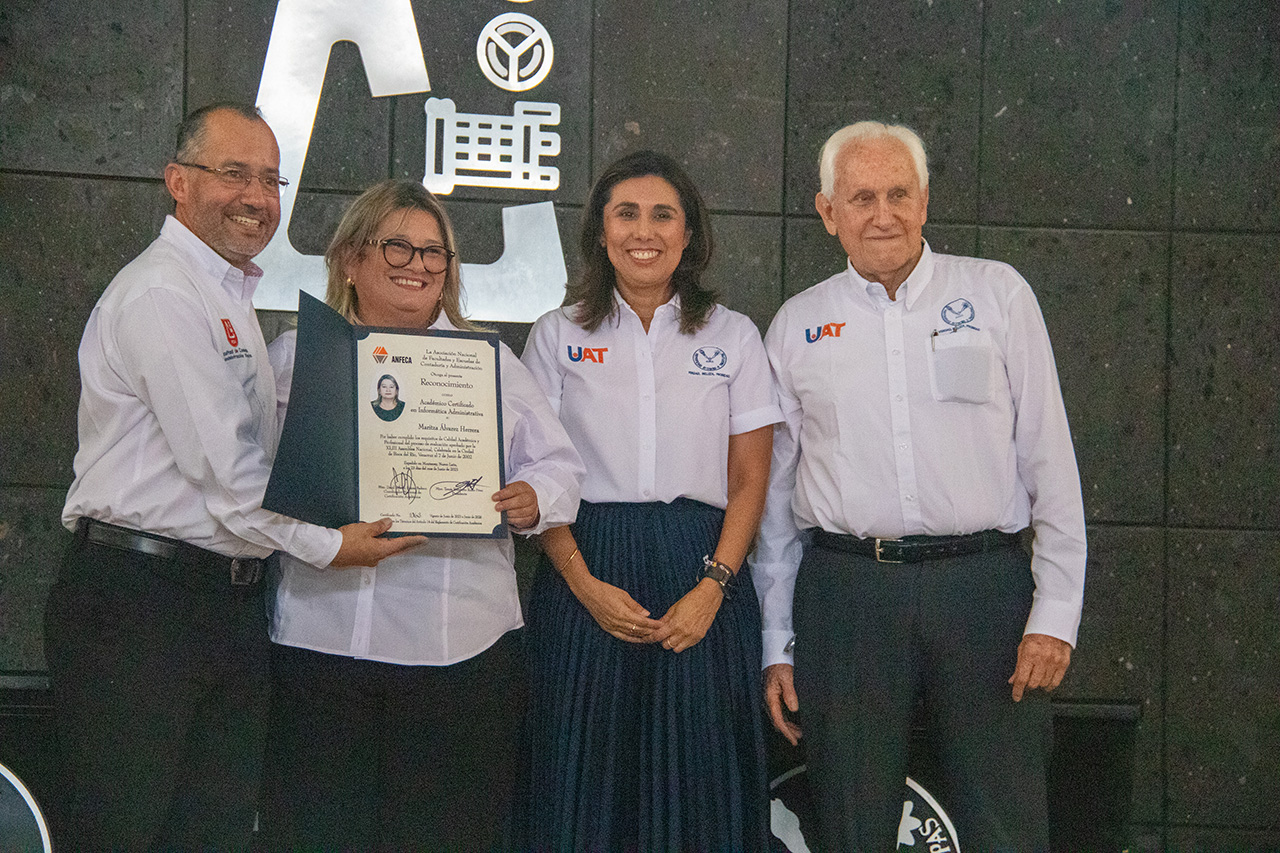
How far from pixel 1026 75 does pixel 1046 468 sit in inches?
65.1

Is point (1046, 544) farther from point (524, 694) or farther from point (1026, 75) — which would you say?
point (1026, 75)

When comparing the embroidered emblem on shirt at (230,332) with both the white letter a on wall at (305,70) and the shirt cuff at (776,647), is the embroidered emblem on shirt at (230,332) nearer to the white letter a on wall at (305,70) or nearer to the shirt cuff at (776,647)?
the white letter a on wall at (305,70)

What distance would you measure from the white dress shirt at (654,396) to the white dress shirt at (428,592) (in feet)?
0.56

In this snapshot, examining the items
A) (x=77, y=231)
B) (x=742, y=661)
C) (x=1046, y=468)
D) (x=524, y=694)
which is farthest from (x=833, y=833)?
(x=77, y=231)

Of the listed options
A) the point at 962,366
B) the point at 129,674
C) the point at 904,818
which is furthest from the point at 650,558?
the point at 129,674

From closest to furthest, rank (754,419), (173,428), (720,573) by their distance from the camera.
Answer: (173,428)
(720,573)
(754,419)

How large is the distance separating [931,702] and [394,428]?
134 centimetres

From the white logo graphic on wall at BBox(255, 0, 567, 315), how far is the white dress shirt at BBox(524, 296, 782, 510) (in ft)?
2.32

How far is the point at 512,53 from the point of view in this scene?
10.5ft

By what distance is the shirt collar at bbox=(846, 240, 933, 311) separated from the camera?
240 centimetres

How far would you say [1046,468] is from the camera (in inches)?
91.3
